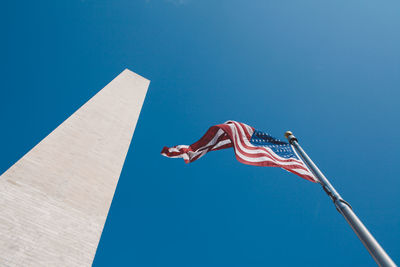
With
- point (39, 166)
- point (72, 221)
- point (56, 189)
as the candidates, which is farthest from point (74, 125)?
point (72, 221)

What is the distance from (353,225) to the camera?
3635 millimetres

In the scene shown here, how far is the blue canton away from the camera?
5688 mm

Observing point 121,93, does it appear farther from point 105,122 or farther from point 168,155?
point 168,155

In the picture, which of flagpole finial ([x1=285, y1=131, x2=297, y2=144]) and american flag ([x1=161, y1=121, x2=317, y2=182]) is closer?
american flag ([x1=161, y1=121, x2=317, y2=182])

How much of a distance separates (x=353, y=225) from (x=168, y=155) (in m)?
4.51

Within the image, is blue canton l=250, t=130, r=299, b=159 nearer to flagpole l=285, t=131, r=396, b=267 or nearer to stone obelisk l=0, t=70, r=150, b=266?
flagpole l=285, t=131, r=396, b=267

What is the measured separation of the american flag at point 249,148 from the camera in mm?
5168

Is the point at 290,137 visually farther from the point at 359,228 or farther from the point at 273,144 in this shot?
the point at 359,228

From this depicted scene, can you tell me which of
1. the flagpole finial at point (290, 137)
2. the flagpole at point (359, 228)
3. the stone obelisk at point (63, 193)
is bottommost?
the flagpole at point (359, 228)

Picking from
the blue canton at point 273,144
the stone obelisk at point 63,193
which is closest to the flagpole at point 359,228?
the blue canton at point 273,144

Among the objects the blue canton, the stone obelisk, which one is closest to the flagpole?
the blue canton

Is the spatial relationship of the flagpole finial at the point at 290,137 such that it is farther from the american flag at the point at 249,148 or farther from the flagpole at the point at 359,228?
the flagpole at the point at 359,228

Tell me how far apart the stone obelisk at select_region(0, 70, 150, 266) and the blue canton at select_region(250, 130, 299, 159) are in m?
4.29

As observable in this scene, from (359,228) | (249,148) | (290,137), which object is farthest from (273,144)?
(359,228)
